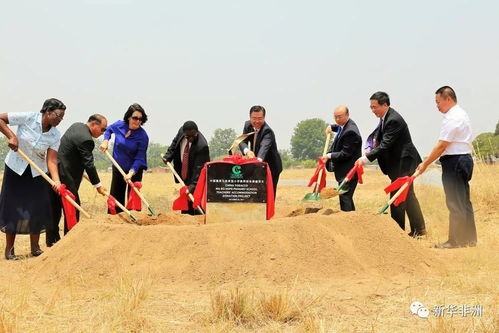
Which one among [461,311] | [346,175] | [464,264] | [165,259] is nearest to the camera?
[461,311]

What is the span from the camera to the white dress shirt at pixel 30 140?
625cm

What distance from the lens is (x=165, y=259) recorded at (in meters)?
5.29

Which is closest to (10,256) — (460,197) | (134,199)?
(134,199)

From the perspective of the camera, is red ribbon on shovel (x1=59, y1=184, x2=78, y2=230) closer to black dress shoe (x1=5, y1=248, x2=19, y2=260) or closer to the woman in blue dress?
black dress shoe (x1=5, y1=248, x2=19, y2=260)

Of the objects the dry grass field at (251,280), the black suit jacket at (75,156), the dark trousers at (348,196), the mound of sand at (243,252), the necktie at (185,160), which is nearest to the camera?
the dry grass field at (251,280)

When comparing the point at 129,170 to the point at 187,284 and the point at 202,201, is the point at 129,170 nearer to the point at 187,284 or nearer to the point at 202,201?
the point at 202,201

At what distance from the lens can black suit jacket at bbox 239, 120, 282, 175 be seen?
747cm

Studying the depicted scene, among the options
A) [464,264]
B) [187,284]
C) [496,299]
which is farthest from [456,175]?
[187,284]

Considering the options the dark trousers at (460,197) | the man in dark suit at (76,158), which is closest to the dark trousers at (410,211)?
the dark trousers at (460,197)

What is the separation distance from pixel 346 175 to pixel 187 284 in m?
3.17

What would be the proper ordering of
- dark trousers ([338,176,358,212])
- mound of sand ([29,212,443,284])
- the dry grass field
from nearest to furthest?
the dry grass field
mound of sand ([29,212,443,284])
dark trousers ([338,176,358,212])

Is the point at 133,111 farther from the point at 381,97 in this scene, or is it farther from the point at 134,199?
the point at 381,97

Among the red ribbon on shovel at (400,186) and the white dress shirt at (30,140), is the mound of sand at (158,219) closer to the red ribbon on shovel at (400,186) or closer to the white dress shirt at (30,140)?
the white dress shirt at (30,140)

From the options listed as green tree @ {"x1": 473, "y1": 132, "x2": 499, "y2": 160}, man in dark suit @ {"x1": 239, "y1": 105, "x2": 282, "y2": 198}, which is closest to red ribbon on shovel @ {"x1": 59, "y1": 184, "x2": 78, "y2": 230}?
man in dark suit @ {"x1": 239, "y1": 105, "x2": 282, "y2": 198}
